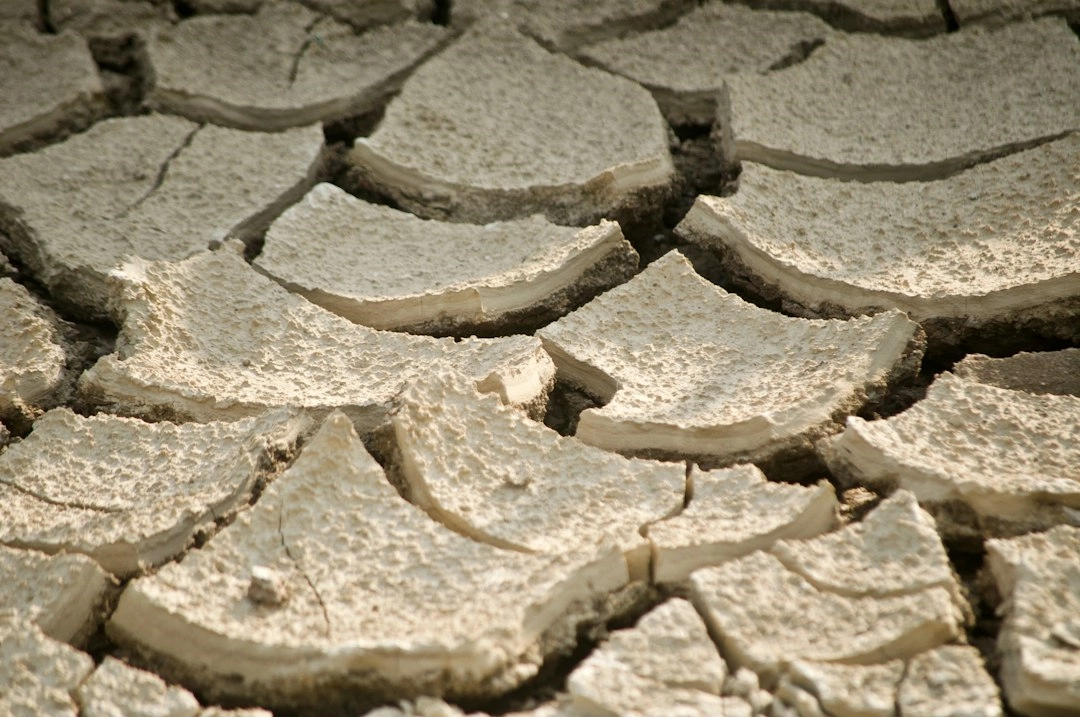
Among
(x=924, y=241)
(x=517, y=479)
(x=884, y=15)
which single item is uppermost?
(x=884, y=15)

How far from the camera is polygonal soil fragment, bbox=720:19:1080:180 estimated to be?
5.88 feet

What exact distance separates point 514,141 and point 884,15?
747mm

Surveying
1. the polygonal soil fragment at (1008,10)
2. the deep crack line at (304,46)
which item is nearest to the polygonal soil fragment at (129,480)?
the deep crack line at (304,46)

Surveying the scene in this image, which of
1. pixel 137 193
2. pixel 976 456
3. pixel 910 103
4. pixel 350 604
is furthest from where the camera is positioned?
pixel 910 103

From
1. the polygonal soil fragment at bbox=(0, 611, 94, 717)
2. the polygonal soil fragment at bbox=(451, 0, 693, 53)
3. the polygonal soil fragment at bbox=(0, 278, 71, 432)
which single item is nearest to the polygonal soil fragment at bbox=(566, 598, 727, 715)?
the polygonal soil fragment at bbox=(0, 611, 94, 717)

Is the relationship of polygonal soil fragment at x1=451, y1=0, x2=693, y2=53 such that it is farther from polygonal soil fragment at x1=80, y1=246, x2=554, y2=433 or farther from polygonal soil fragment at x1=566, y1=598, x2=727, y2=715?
polygonal soil fragment at x1=566, y1=598, x2=727, y2=715

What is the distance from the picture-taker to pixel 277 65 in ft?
6.92

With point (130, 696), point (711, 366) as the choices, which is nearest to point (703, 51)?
point (711, 366)

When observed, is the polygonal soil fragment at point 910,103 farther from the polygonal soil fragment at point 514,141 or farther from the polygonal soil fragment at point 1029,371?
the polygonal soil fragment at point 1029,371

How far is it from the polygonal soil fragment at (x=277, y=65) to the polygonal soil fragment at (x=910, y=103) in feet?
2.02

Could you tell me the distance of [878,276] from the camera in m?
1.55

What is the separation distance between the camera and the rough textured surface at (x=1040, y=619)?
3.15ft

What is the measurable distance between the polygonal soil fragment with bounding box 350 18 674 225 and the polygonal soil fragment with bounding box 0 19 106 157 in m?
0.51

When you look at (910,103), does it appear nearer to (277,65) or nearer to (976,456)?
(976,456)
